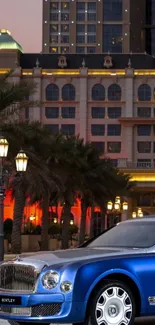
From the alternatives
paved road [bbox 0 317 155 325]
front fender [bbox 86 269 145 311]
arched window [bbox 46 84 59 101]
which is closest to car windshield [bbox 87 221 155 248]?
front fender [bbox 86 269 145 311]

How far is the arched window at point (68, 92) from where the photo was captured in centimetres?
11806

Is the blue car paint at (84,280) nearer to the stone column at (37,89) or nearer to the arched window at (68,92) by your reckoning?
the stone column at (37,89)

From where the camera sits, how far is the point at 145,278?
32.6ft

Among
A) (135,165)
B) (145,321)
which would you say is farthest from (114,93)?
(145,321)

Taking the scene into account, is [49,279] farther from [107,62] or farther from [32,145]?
[107,62]

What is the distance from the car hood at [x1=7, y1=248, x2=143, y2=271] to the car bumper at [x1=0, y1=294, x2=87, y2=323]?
0.40 metres

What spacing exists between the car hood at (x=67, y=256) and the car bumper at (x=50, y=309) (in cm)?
40

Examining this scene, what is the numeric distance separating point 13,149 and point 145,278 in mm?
25501

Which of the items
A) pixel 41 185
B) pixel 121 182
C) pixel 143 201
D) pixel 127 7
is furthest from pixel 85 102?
pixel 41 185

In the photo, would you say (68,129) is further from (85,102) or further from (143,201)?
(143,201)

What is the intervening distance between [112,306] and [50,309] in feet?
2.47

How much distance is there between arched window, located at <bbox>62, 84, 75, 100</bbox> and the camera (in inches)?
4648

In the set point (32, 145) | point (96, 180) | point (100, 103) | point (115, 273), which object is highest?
point (100, 103)

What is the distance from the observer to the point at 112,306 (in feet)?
31.7
